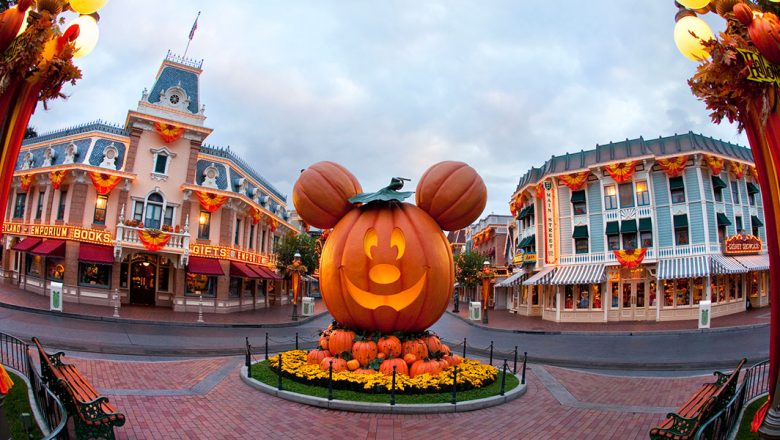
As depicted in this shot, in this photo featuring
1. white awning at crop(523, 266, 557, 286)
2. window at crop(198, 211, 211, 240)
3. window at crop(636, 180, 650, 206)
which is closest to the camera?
window at crop(636, 180, 650, 206)

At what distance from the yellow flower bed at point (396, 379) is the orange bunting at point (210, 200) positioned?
67.3 ft

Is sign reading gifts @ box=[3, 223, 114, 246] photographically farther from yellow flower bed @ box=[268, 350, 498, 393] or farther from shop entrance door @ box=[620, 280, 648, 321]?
shop entrance door @ box=[620, 280, 648, 321]

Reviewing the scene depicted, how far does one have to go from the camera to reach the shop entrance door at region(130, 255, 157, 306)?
27.7 meters

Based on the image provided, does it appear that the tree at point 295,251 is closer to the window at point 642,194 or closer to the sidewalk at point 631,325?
the sidewalk at point 631,325

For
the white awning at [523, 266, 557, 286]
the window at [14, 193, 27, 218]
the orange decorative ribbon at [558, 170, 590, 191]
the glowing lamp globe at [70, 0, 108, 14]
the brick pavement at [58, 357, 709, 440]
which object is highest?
the orange decorative ribbon at [558, 170, 590, 191]

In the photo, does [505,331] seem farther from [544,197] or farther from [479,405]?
[479,405]

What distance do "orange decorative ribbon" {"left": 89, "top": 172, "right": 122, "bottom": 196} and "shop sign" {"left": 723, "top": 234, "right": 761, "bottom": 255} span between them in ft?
116

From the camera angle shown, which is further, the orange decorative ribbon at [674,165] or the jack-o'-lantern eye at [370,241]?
the orange decorative ribbon at [674,165]

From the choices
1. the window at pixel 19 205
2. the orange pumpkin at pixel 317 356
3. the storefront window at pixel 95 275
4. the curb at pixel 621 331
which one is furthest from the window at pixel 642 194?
the window at pixel 19 205

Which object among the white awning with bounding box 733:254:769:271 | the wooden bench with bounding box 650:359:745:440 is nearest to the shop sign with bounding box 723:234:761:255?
the white awning with bounding box 733:254:769:271

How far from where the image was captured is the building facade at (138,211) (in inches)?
1009

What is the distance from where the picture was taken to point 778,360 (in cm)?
575

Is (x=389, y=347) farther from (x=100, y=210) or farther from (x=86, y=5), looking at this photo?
(x=100, y=210)

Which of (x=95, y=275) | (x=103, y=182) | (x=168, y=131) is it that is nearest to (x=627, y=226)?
(x=168, y=131)
